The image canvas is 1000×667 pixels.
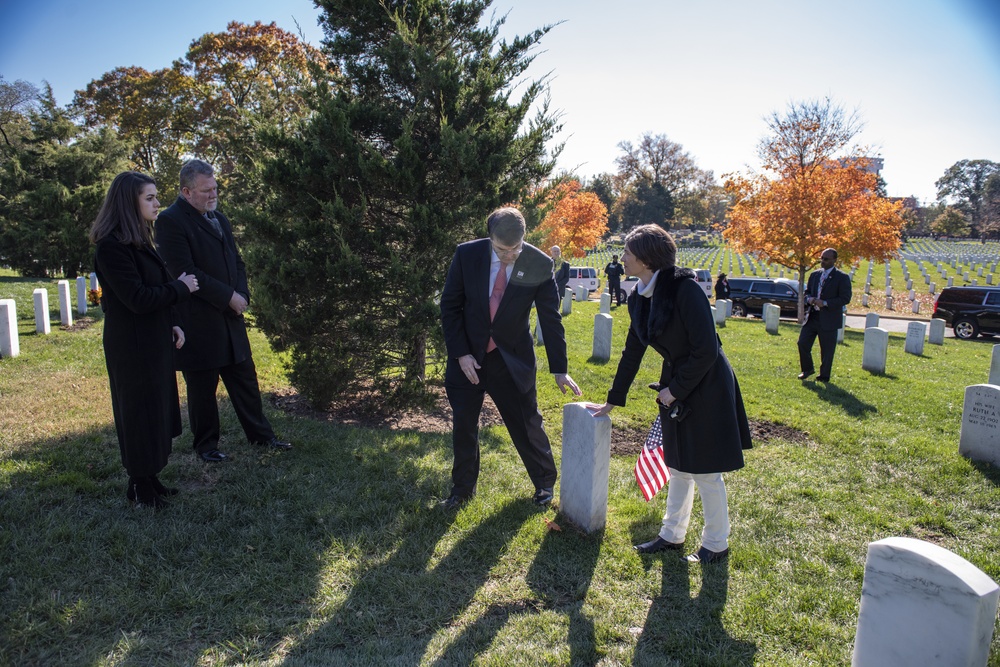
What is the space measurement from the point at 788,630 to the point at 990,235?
96971 millimetres

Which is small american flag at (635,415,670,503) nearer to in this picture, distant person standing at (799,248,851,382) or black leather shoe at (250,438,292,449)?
black leather shoe at (250,438,292,449)

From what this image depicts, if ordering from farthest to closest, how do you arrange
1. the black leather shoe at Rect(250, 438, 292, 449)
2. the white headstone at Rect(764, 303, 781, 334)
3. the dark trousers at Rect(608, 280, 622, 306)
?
the dark trousers at Rect(608, 280, 622, 306)
the white headstone at Rect(764, 303, 781, 334)
the black leather shoe at Rect(250, 438, 292, 449)

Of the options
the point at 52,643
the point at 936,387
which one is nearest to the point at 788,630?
the point at 52,643

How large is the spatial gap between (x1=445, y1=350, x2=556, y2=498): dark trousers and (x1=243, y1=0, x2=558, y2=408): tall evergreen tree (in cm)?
181

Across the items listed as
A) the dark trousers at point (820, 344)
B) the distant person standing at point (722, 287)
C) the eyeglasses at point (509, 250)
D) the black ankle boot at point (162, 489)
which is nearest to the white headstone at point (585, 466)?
the eyeglasses at point (509, 250)

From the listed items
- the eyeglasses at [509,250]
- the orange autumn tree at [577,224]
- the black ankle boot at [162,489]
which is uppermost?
the orange autumn tree at [577,224]

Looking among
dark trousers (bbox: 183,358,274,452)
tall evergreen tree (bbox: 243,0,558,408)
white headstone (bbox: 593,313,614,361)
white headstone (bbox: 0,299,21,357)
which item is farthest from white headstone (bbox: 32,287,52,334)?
white headstone (bbox: 593,313,614,361)

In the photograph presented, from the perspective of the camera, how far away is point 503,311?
4246mm

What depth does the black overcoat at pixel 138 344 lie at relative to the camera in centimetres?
379

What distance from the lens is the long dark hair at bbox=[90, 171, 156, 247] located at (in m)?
3.85

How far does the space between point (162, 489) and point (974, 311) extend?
934 inches

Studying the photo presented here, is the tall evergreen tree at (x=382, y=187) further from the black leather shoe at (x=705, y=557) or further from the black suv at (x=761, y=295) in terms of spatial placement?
the black suv at (x=761, y=295)

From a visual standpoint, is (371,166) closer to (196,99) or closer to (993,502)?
(993,502)

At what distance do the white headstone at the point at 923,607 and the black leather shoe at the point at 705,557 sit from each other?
129 centimetres
